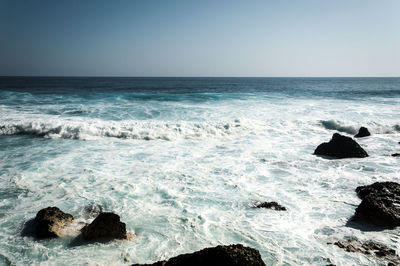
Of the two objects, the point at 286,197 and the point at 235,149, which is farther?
the point at 235,149

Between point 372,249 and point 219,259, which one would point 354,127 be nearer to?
point 372,249

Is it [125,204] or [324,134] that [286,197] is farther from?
[324,134]

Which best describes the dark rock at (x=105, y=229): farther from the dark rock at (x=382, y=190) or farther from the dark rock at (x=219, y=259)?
the dark rock at (x=382, y=190)

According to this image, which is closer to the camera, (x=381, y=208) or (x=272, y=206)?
(x=381, y=208)

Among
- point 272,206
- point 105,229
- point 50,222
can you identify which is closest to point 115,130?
point 50,222

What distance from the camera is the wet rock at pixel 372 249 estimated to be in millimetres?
3895

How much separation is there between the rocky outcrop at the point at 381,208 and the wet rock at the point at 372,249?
0.76m

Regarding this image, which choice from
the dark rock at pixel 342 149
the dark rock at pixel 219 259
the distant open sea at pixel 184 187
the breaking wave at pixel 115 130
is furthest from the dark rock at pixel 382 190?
the breaking wave at pixel 115 130

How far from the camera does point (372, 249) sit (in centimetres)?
410

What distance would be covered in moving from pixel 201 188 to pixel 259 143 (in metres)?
5.48

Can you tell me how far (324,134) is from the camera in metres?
13.7

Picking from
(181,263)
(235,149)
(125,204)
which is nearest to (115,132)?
(235,149)

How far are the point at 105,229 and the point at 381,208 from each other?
4769 millimetres

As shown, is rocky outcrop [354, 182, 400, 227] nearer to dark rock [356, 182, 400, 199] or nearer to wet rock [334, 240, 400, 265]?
dark rock [356, 182, 400, 199]
